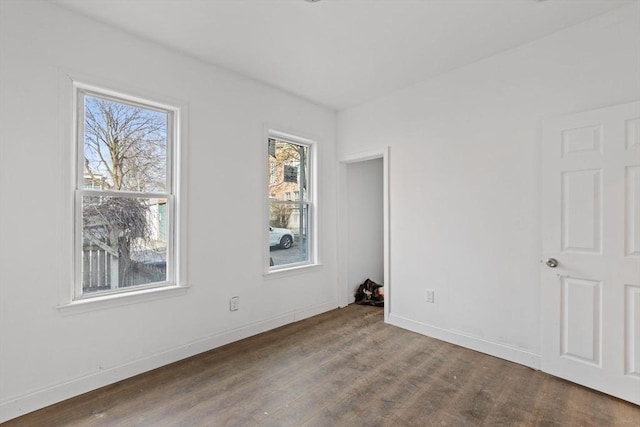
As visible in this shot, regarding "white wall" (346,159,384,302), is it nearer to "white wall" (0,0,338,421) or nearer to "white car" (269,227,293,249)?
"white car" (269,227,293,249)

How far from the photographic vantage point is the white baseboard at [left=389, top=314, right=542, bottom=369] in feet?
8.62

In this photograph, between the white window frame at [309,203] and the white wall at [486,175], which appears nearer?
the white wall at [486,175]

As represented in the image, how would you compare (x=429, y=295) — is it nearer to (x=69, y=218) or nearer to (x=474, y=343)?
(x=474, y=343)

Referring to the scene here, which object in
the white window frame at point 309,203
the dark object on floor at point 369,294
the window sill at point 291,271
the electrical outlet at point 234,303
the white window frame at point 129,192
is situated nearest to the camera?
the white window frame at point 129,192

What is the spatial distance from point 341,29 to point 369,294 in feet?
11.4

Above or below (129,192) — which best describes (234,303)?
below

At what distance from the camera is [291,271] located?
147 inches

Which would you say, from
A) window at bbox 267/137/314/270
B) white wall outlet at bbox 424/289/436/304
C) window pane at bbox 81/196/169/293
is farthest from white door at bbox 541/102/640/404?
window pane at bbox 81/196/169/293

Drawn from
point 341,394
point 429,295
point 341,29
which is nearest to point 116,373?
point 341,394

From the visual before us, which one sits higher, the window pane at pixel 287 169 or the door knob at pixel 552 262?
the window pane at pixel 287 169

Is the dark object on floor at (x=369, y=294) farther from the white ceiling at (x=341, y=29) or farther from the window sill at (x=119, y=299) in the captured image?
the white ceiling at (x=341, y=29)

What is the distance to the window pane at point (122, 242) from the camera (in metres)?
2.39

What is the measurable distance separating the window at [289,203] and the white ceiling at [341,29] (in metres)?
0.96

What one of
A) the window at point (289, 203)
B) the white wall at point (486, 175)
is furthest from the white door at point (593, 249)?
the window at point (289, 203)
